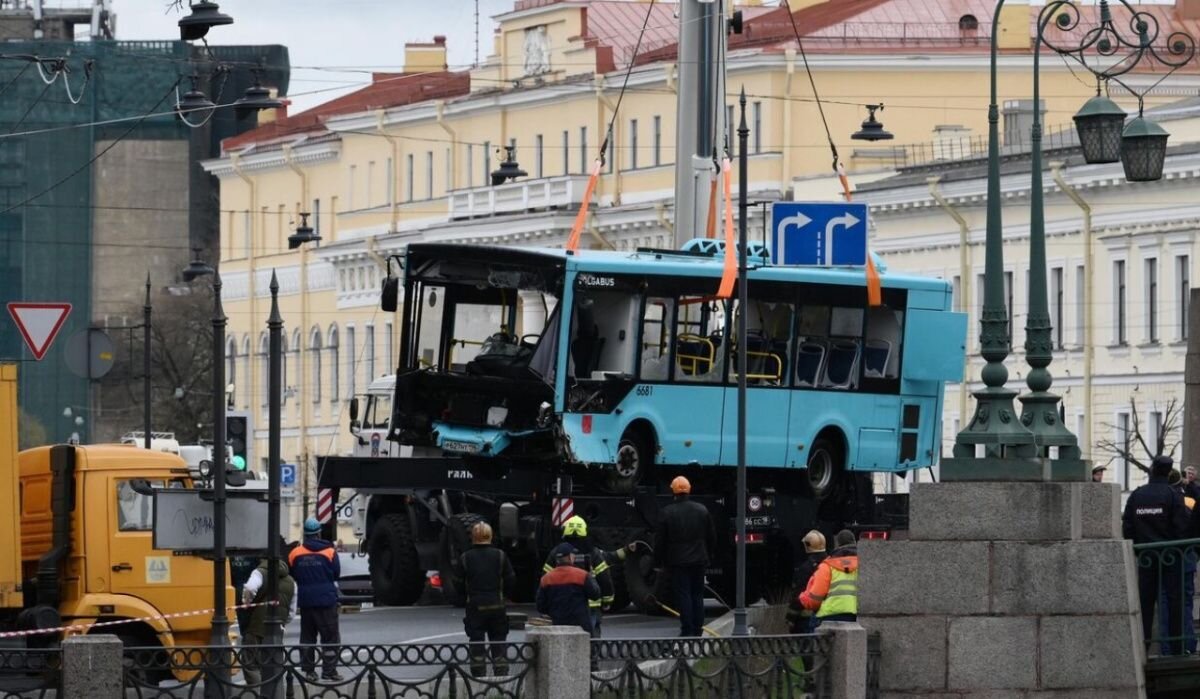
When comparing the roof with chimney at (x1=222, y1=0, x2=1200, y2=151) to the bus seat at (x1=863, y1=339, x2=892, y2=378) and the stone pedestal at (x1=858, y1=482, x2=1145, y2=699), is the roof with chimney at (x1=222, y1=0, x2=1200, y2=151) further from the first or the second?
the stone pedestal at (x1=858, y1=482, x2=1145, y2=699)

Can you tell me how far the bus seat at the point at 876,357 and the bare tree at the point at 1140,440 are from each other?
28.4 m

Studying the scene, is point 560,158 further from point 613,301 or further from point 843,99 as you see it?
point 613,301

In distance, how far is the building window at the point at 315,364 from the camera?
109 meters

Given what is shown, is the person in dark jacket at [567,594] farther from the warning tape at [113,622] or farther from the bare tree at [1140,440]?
the bare tree at [1140,440]

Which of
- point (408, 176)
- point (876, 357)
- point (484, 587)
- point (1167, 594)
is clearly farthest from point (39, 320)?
point (408, 176)

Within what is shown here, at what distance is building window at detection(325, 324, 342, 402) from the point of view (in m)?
108

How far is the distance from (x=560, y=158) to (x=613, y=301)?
208 feet

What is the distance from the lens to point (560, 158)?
323 ft

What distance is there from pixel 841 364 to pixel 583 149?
60367 millimetres

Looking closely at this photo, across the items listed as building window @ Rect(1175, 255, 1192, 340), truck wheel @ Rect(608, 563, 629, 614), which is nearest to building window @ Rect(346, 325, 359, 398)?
building window @ Rect(1175, 255, 1192, 340)

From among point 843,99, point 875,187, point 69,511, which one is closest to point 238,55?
point 843,99

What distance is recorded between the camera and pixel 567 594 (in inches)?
1051

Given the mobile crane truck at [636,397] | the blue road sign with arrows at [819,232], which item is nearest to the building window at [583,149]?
the mobile crane truck at [636,397]

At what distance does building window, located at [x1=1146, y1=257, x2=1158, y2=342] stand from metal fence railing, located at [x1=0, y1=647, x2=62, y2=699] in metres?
51.2
